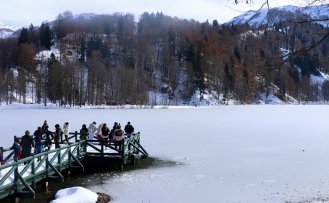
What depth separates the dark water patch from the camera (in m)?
16.4

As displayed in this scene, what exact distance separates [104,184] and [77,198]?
401 centimetres

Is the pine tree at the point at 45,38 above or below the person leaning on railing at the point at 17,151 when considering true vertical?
above

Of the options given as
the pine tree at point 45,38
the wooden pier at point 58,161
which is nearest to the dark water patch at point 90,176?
the wooden pier at point 58,161

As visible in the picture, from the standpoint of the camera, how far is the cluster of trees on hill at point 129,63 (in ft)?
350

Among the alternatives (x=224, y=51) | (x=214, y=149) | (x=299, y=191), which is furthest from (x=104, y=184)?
(x=224, y=51)

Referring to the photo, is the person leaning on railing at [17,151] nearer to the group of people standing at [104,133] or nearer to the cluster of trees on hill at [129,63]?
the group of people standing at [104,133]

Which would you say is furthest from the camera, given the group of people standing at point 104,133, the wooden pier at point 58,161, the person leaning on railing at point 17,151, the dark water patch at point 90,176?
the group of people standing at point 104,133

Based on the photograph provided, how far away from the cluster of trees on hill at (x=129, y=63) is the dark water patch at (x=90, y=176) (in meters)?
78.2

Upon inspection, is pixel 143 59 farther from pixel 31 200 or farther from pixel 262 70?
pixel 262 70

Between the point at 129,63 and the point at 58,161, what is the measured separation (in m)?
115

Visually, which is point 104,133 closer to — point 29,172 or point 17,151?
point 17,151

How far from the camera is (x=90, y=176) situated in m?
20.9

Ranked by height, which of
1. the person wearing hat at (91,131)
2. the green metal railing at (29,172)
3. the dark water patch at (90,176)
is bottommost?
the dark water patch at (90,176)

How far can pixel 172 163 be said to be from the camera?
79.6 ft
